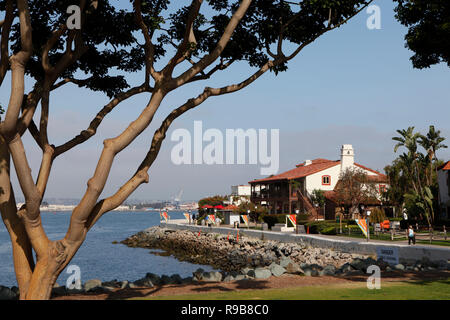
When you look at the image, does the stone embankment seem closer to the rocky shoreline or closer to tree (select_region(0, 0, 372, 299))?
the rocky shoreline

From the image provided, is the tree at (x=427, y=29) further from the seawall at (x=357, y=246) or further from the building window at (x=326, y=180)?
A: the building window at (x=326, y=180)

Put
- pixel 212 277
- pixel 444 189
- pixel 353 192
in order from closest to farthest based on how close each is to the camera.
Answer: pixel 212 277, pixel 444 189, pixel 353 192

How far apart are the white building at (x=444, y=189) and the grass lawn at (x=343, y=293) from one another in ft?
134

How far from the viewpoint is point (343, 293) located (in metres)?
14.2

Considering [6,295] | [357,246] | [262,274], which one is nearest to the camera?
[6,295]

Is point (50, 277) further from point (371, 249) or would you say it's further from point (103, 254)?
point (103, 254)

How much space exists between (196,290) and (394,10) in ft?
51.5

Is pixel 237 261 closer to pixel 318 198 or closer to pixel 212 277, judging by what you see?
pixel 212 277

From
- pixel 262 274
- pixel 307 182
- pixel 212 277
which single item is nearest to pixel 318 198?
pixel 307 182

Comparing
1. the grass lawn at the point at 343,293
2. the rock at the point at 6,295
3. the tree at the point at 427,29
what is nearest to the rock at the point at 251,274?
the grass lawn at the point at 343,293

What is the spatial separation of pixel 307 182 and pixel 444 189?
22.9m

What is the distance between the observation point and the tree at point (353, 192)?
2349 inches

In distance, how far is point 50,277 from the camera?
38.5ft

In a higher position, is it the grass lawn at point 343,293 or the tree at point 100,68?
the tree at point 100,68
